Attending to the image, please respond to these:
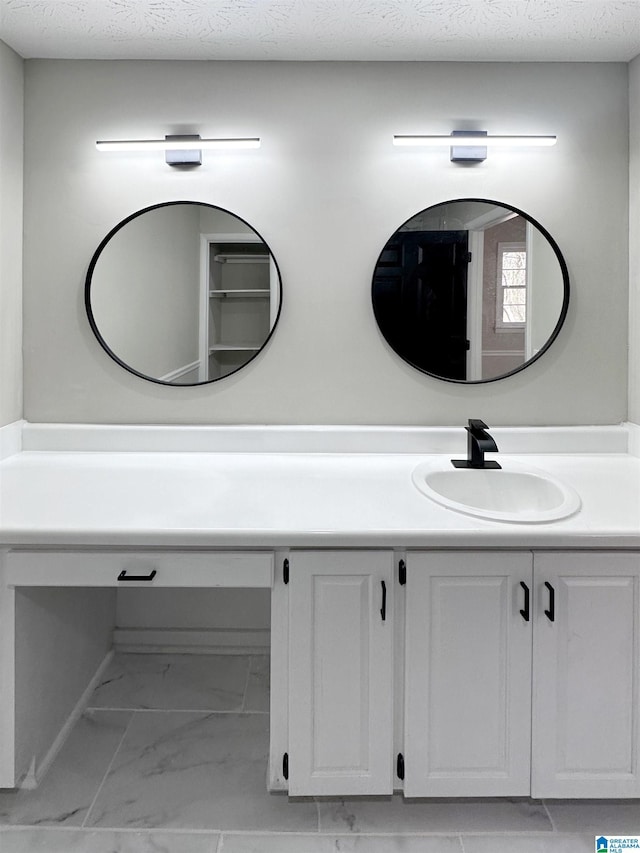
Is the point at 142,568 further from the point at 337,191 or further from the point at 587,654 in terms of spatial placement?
the point at 337,191

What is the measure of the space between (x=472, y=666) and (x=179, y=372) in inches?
54.3

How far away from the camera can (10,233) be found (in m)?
2.10

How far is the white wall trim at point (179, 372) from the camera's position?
7.23 feet

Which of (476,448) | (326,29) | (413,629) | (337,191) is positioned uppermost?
(326,29)

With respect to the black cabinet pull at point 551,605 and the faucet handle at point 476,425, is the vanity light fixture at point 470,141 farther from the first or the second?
the black cabinet pull at point 551,605

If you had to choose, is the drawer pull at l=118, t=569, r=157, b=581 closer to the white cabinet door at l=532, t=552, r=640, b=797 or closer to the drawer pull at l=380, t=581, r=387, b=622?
the drawer pull at l=380, t=581, r=387, b=622

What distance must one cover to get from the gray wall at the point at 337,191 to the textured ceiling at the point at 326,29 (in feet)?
0.21

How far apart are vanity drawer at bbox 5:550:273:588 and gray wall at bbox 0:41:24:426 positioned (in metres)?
0.80

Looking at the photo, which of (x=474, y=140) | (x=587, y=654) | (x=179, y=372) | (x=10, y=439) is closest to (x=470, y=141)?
(x=474, y=140)

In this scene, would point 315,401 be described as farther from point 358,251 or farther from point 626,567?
point 626,567

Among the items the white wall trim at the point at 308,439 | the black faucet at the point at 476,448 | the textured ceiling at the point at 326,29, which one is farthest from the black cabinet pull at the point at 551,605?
the textured ceiling at the point at 326,29

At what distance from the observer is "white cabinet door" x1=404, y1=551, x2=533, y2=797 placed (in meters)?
1.48

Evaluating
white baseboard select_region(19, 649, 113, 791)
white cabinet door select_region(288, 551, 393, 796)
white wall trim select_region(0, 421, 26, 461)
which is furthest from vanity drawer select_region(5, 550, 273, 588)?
white wall trim select_region(0, 421, 26, 461)

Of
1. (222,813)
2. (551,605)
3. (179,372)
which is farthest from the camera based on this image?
(179,372)
